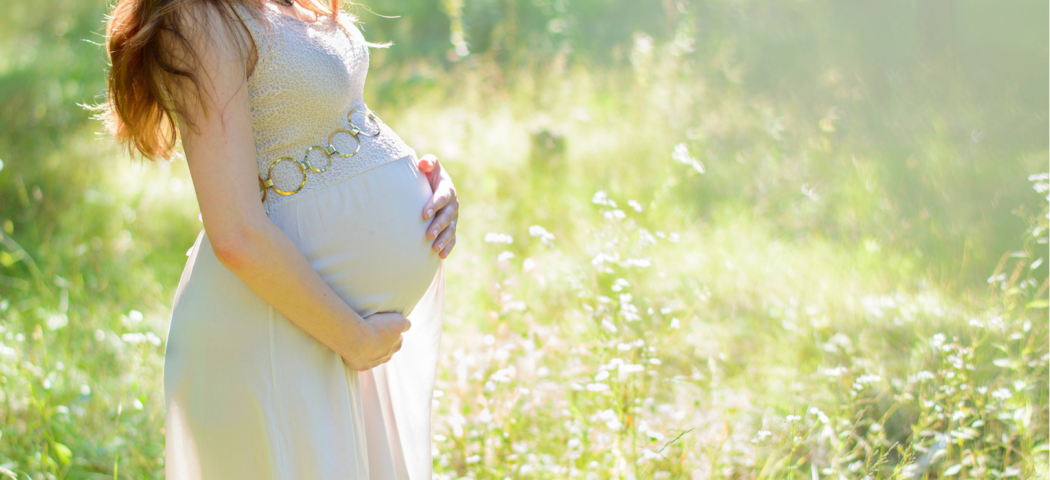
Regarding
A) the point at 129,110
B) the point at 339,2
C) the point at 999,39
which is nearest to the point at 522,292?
the point at 339,2

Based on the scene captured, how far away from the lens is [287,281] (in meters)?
1.22

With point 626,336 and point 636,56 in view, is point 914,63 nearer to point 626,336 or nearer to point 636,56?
point 636,56

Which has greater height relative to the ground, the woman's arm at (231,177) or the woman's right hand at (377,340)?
the woman's arm at (231,177)

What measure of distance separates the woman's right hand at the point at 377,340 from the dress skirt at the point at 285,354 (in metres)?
0.03

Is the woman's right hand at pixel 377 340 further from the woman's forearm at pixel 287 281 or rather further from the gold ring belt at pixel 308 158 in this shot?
the gold ring belt at pixel 308 158

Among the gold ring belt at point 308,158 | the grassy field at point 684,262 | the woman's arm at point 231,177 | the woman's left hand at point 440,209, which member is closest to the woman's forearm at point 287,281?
the woman's arm at point 231,177

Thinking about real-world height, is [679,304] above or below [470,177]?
above

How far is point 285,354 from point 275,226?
29 cm

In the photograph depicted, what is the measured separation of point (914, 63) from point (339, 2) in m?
4.85

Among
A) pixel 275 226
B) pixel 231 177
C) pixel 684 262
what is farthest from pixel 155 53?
pixel 684 262

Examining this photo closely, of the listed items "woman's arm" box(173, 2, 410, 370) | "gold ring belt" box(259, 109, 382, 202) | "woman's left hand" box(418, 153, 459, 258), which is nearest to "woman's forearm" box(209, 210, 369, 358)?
"woman's arm" box(173, 2, 410, 370)

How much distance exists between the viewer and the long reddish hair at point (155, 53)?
112 centimetres

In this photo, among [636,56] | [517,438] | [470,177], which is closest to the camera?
[517,438]

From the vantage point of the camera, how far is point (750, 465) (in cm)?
221
